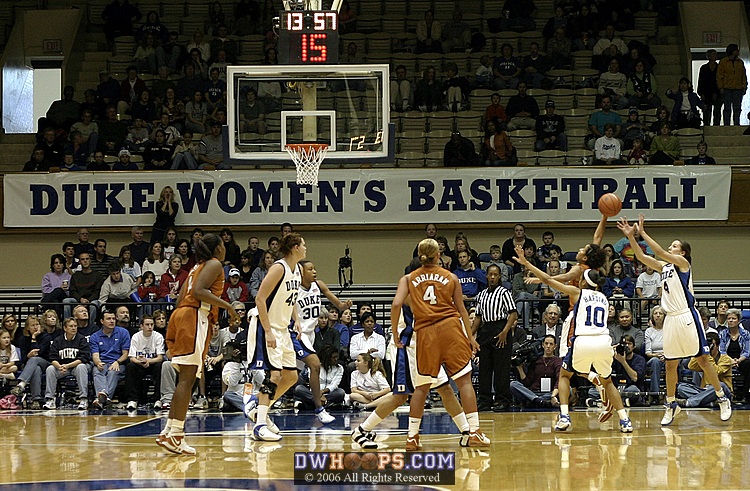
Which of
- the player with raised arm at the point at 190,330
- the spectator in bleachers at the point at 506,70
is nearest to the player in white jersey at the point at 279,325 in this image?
the player with raised arm at the point at 190,330

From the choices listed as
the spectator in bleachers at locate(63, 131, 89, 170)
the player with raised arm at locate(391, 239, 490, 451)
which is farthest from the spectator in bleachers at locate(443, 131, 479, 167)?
the player with raised arm at locate(391, 239, 490, 451)

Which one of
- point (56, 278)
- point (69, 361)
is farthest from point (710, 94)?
point (69, 361)

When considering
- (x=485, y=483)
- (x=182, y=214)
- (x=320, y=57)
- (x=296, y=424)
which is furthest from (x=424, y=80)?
(x=485, y=483)

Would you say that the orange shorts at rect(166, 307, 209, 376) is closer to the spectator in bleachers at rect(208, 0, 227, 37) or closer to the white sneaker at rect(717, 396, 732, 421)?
the white sneaker at rect(717, 396, 732, 421)

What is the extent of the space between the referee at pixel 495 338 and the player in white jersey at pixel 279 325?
12.7 feet

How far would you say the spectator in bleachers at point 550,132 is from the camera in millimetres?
19406

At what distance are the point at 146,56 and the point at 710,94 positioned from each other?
11401mm

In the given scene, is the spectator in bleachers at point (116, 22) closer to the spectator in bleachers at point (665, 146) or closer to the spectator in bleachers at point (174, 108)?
the spectator in bleachers at point (174, 108)

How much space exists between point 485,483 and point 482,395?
232 inches

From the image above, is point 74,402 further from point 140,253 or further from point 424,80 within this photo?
point 424,80

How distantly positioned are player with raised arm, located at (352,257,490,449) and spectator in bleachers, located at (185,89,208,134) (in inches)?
443

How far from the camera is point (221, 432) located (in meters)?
11.2

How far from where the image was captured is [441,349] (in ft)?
30.1

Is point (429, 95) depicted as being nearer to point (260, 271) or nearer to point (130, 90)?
point (130, 90)
